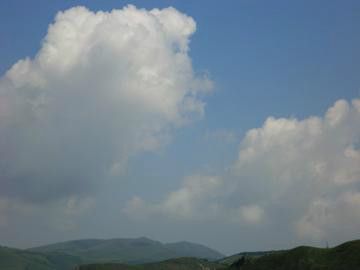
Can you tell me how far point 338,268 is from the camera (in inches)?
7840

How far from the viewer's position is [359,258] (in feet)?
642

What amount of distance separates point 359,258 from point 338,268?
9050mm
